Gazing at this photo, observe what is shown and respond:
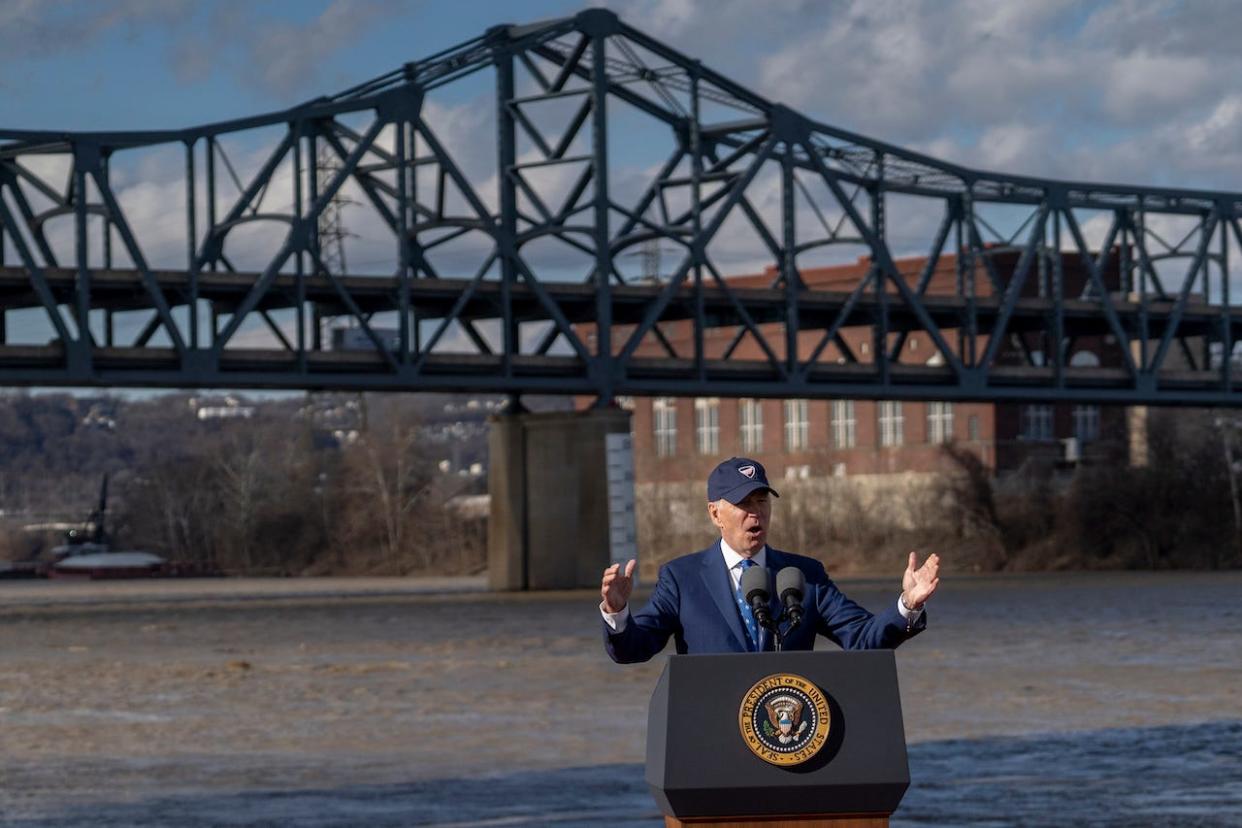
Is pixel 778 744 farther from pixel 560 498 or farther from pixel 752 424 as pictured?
pixel 752 424

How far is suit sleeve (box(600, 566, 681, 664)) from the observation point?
314 inches

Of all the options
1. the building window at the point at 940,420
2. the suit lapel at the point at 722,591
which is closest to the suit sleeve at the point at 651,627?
the suit lapel at the point at 722,591

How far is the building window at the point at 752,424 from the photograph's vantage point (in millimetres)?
117875

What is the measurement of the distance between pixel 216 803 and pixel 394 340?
12103 cm

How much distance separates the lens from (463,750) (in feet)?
72.8

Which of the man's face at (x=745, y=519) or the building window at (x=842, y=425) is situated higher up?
the building window at (x=842, y=425)

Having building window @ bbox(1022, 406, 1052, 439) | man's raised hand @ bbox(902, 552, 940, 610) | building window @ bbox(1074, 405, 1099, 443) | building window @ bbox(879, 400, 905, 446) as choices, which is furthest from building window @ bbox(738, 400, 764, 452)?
man's raised hand @ bbox(902, 552, 940, 610)

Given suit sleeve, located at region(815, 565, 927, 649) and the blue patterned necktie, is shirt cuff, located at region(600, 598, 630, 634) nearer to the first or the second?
the blue patterned necktie

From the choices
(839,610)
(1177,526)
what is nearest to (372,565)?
(1177,526)

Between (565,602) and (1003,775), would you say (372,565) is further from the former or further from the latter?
(1003,775)

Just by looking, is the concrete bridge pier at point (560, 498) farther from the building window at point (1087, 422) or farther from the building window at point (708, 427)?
the building window at point (708, 427)

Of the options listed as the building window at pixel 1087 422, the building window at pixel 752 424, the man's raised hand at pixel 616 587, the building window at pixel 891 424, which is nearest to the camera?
the man's raised hand at pixel 616 587

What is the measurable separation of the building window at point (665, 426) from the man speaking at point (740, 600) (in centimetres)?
11297

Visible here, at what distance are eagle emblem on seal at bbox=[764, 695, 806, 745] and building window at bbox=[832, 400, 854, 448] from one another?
106m
